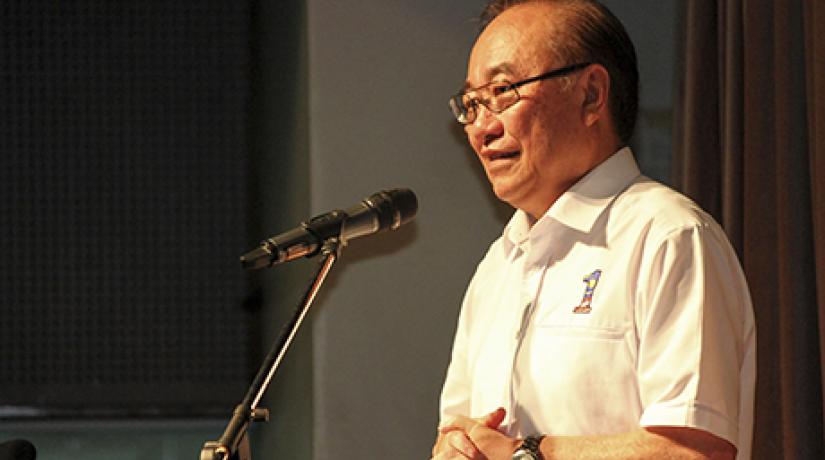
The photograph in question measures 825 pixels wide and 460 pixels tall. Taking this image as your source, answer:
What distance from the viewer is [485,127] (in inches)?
82.5

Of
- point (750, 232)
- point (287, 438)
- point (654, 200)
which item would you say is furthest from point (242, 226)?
point (654, 200)

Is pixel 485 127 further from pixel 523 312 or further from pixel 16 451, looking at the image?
pixel 16 451

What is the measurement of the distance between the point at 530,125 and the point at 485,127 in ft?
0.27

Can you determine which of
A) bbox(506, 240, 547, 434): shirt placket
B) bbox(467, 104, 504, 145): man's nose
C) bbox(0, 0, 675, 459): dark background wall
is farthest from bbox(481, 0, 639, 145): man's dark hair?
bbox(0, 0, 675, 459): dark background wall

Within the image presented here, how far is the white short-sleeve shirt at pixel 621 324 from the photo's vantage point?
176 centimetres

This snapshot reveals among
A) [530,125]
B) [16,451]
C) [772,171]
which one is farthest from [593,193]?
[16,451]

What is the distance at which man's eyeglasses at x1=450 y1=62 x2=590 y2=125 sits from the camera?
2.07 m

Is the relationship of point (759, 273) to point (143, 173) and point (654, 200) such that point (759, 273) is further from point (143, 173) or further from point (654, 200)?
point (143, 173)

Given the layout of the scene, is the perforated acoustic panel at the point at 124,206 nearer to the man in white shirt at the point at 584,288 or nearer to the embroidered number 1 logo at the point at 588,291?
the man in white shirt at the point at 584,288

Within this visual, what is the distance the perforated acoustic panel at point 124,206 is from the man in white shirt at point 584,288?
1670 mm

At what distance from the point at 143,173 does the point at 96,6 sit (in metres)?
0.54

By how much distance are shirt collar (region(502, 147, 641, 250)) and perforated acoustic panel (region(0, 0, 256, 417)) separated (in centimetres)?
193

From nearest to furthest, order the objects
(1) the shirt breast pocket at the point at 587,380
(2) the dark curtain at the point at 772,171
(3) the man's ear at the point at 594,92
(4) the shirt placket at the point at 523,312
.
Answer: (1) the shirt breast pocket at the point at 587,380, (4) the shirt placket at the point at 523,312, (3) the man's ear at the point at 594,92, (2) the dark curtain at the point at 772,171

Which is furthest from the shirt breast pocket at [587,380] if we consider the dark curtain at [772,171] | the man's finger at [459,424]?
the dark curtain at [772,171]
